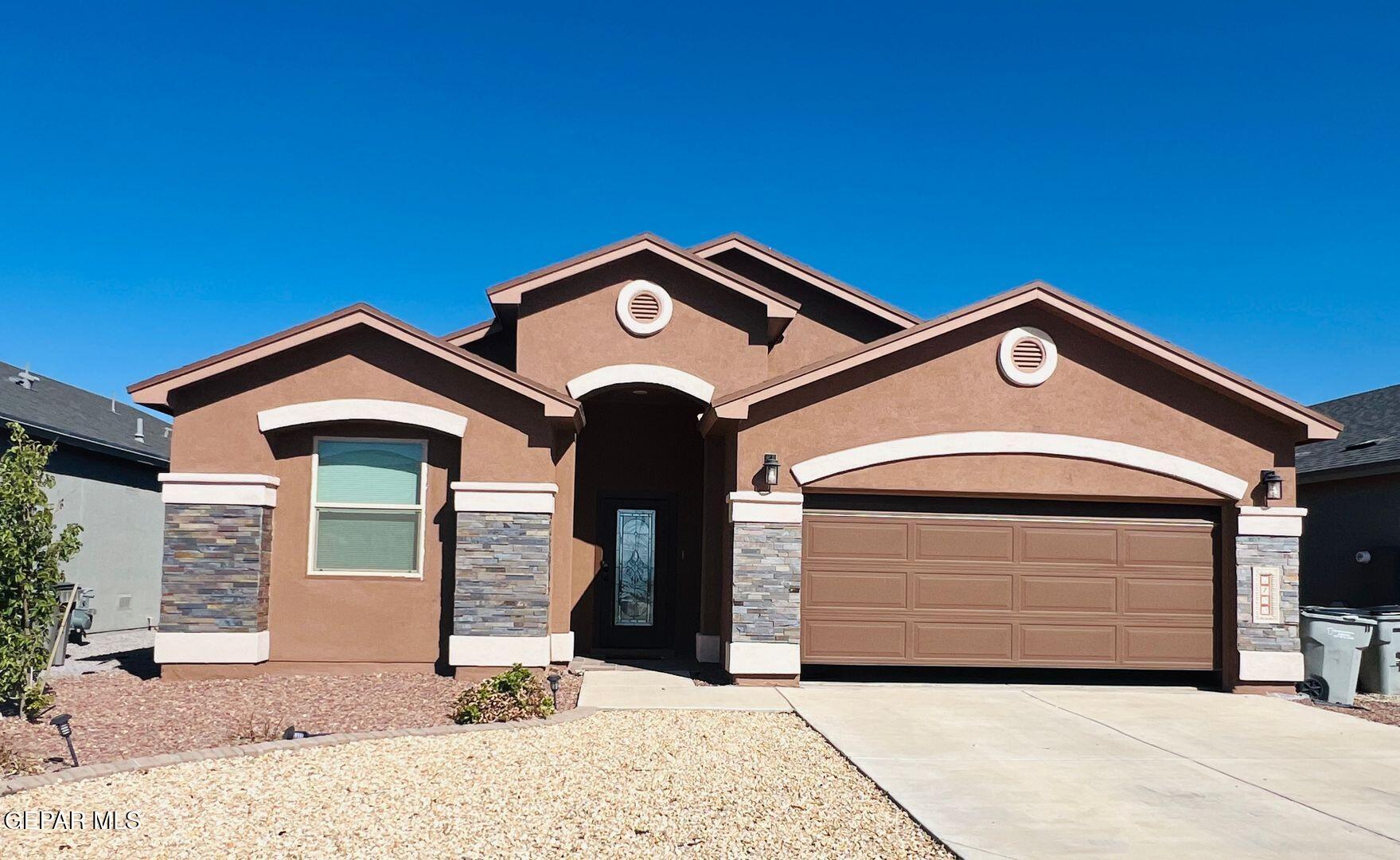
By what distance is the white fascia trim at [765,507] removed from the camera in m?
11.8

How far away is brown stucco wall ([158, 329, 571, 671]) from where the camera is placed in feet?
39.3

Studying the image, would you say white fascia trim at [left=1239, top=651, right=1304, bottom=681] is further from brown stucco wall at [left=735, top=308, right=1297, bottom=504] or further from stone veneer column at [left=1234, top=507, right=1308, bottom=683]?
brown stucco wall at [left=735, top=308, right=1297, bottom=504]

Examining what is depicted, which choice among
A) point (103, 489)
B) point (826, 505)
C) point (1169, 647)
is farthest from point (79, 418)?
point (1169, 647)

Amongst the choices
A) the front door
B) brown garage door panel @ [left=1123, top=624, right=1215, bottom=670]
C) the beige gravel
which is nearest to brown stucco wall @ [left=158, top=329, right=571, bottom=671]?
the front door

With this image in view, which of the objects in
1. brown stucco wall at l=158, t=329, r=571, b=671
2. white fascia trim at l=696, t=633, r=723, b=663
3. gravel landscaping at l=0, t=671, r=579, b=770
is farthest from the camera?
white fascia trim at l=696, t=633, r=723, b=663

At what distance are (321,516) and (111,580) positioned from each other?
885cm

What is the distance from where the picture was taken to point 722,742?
341 inches

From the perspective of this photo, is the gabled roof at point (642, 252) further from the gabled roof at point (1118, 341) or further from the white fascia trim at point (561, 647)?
the white fascia trim at point (561, 647)

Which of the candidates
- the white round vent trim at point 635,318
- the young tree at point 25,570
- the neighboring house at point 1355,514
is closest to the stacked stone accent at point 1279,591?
the neighboring house at point 1355,514

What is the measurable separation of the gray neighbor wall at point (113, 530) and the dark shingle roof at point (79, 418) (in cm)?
36

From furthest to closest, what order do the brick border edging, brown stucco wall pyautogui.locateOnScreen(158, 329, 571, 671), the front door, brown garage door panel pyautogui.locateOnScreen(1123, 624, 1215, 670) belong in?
1. the front door
2. brown garage door panel pyautogui.locateOnScreen(1123, 624, 1215, 670)
3. brown stucco wall pyautogui.locateOnScreen(158, 329, 571, 671)
4. the brick border edging

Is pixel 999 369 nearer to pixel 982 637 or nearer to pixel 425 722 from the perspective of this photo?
pixel 982 637

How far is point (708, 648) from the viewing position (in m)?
13.8

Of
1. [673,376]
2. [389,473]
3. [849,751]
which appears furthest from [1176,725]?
[389,473]
